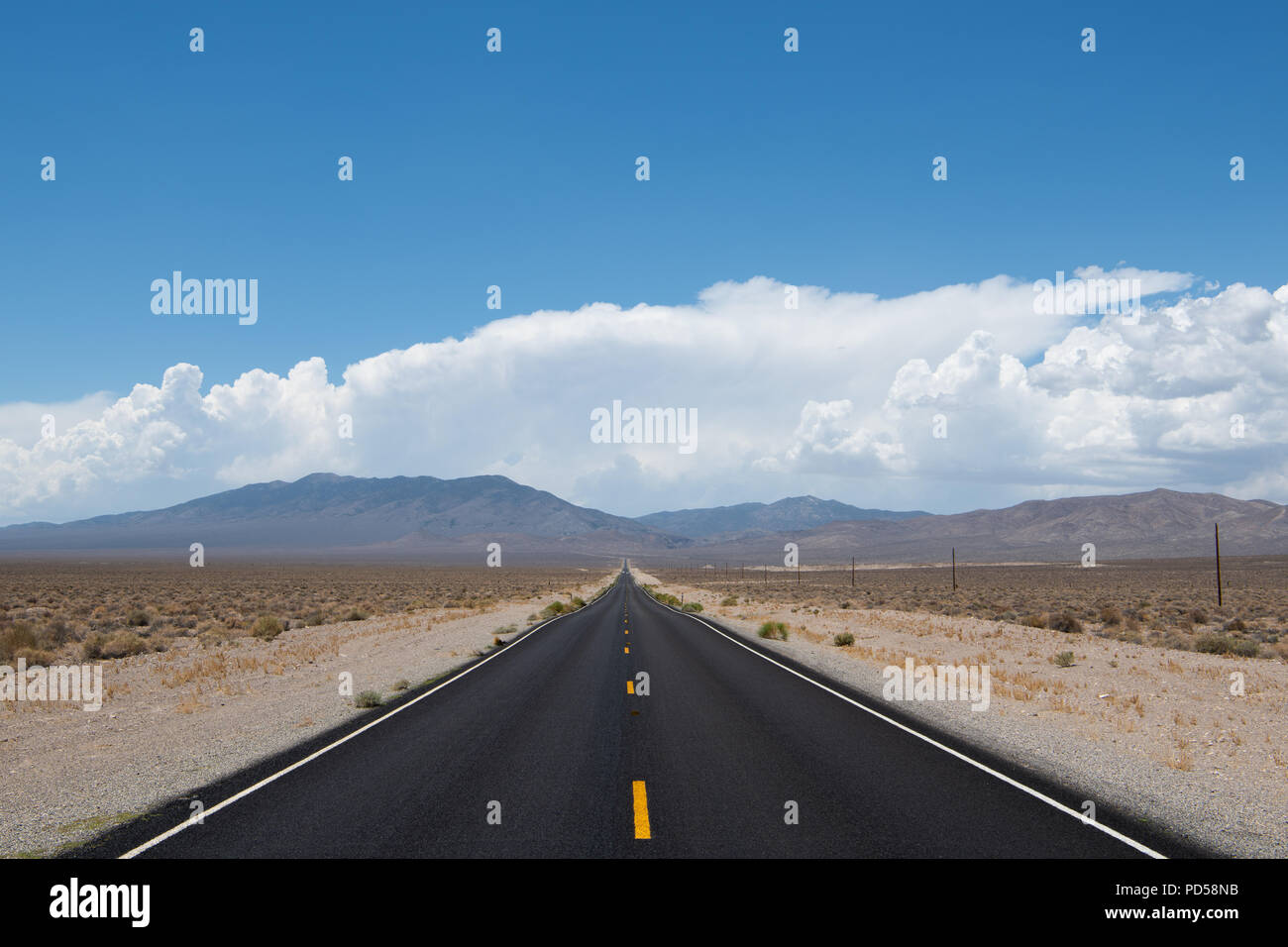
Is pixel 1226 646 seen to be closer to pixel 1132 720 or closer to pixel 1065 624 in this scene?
pixel 1065 624

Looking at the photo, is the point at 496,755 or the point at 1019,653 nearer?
the point at 496,755

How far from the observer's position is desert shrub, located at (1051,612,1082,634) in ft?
98.6

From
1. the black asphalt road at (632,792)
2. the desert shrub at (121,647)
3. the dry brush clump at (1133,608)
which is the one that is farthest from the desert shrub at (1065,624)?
the desert shrub at (121,647)

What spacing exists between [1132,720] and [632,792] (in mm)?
9594

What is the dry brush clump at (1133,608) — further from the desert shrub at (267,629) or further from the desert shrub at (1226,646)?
the desert shrub at (267,629)

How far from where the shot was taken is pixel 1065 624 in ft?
101

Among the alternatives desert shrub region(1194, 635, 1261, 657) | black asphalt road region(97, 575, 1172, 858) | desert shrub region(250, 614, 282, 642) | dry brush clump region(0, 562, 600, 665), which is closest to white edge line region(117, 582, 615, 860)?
black asphalt road region(97, 575, 1172, 858)

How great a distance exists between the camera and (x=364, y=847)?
6500mm

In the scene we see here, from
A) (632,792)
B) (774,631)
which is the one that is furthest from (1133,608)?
(632,792)

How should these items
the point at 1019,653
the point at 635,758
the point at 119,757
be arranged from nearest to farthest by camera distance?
the point at 635,758
the point at 119,757
the point at 1019,653

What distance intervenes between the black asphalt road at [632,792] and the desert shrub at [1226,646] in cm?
1519
